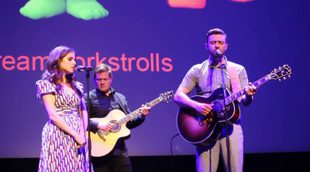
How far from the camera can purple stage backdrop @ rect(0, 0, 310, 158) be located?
5590mm

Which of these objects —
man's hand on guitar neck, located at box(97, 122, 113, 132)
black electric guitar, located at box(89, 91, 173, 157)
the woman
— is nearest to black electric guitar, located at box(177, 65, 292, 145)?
black electric guitar, located at box(89, 91, 173, 157)

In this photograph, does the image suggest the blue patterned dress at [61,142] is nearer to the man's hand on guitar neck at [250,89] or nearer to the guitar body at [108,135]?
the guitar body at [108,135]

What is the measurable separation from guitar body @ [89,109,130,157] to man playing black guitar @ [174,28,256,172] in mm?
705

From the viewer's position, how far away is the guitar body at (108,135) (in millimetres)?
4816

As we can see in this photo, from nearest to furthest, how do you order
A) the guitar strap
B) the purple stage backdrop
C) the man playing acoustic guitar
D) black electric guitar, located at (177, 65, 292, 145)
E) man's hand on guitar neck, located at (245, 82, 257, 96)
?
man's hand on guitar neck, located at (245, 82, 257, 96) < black electric guitar, located at (177, 65, 292, 145) < the guitar strap < the man playing acoustic guitar < the purple stage backdrop

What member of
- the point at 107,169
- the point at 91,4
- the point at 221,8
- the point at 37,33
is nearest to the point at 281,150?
the point at 221,8

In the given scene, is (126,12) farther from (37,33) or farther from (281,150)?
(281,150)

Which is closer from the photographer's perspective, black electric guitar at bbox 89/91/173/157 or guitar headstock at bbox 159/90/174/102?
black electric guitar at bbox 89/91/173/157

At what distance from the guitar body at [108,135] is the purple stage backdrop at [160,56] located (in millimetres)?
866

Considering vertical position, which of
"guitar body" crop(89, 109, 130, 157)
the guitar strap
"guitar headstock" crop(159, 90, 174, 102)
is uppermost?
the guitar strap

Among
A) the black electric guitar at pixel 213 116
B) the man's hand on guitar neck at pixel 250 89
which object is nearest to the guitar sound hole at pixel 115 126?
the black electric guitar at pixel 213 116

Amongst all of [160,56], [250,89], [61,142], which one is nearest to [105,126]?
[61,142]

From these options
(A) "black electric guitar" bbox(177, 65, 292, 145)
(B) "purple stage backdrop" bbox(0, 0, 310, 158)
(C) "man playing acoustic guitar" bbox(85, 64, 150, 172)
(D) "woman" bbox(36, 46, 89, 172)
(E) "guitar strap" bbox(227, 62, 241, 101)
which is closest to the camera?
(D) "woman" bbox(36, 46, 89, 172)

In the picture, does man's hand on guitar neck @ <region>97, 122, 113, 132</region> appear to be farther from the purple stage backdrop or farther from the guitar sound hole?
the purple stage backdrop
